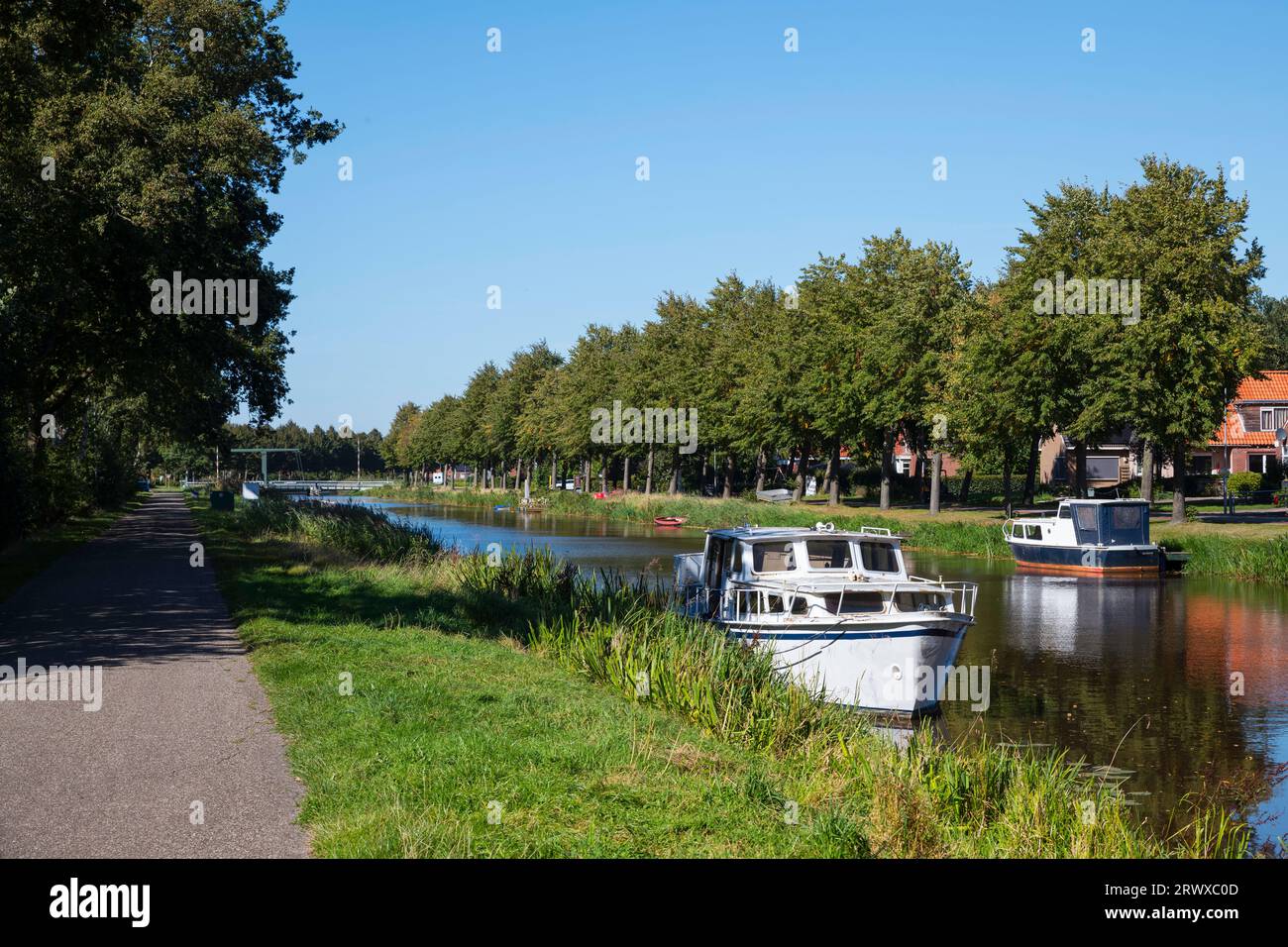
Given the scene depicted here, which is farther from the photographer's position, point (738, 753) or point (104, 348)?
point (104, 348)

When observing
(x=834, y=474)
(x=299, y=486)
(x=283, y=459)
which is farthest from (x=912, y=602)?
(x=283, y=459)

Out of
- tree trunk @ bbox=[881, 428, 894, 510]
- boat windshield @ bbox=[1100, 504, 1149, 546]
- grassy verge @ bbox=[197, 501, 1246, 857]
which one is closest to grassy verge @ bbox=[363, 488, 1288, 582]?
tree trunk @ bbox=[881, 428, 894, 510]

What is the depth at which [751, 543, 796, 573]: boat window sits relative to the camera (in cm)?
2085

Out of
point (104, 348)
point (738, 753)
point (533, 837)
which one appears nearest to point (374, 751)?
point (533, 837)

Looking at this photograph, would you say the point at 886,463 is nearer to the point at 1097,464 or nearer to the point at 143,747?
the point at 1097,464

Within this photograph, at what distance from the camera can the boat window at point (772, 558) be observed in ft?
68.4

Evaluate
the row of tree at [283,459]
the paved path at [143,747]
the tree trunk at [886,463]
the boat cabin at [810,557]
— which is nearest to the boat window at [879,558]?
the boat cabin at [810,557]

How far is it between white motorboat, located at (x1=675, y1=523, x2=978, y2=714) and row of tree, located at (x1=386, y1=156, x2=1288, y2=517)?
27.6 meters

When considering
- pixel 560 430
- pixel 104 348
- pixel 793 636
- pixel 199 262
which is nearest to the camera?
pixel 793 636

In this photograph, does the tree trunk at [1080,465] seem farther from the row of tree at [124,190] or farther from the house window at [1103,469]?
the row of tree at [124,190]

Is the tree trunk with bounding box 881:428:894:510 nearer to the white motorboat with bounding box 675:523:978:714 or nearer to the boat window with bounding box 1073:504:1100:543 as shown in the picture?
the boat window with bounding box 1073:504:1100:543
